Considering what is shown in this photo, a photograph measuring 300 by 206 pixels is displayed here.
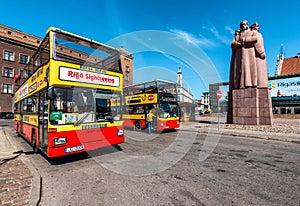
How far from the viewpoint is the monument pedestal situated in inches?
585

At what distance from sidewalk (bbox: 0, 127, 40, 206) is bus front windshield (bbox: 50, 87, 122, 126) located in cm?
146

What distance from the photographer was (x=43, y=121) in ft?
17.9

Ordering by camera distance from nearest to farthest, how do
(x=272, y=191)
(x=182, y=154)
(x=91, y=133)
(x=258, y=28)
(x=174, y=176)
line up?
(x=272, y=191) → (x=174, y=176) → (x=91, y=133) → (x=182, y=154) → (x=258, y=28)

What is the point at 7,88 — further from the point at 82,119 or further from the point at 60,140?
the point at 60,140

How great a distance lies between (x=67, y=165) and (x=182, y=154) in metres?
3.95

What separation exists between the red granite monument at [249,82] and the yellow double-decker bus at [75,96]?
44.1 feet

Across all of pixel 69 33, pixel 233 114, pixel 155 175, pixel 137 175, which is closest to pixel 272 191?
pixel 155 175

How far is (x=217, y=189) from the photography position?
3518 millimetres

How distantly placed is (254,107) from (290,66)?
6408 cm

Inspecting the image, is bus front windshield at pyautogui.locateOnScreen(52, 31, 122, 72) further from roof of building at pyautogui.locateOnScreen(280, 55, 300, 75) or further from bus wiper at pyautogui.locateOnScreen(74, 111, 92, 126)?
roof of building at pyautogui.locateOnScreen(280, 55, 300, 75)

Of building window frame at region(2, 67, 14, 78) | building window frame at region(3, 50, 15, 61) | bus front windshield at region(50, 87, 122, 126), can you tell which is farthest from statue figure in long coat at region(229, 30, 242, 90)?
building window frame at region(3, 50, 15, 61)

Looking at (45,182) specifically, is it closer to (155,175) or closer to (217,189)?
(155,175)

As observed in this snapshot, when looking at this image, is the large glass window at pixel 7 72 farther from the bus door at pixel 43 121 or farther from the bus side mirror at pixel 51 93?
the bus side mirror at pixel 51 93

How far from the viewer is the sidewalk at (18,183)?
3.02 metres
